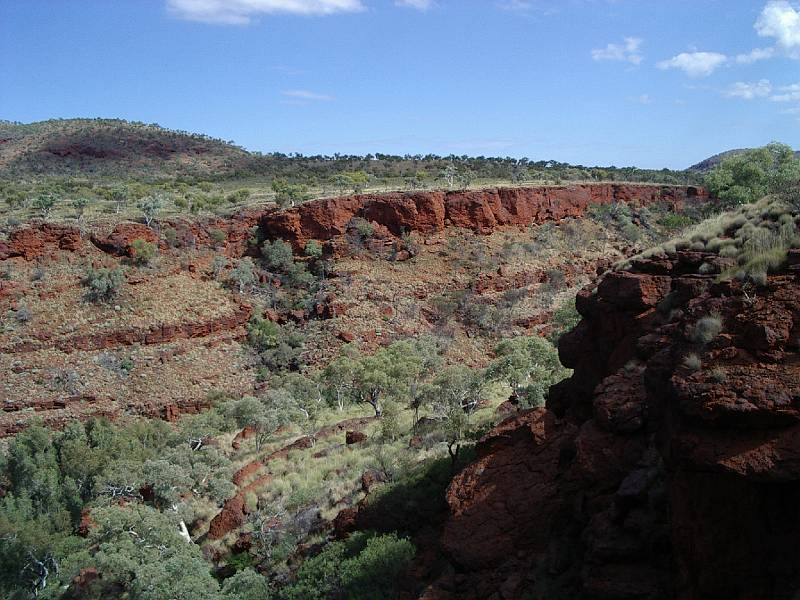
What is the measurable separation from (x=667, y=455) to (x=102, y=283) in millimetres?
29828

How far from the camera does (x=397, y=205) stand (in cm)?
3934

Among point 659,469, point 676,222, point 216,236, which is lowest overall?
point 659,469

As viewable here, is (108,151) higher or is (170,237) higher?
(108,151)

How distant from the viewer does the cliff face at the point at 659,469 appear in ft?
15.2

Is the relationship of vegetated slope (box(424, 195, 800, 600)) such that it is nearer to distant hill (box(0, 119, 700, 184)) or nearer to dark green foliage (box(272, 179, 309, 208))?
dark green foliage (box(272, 179, 309, 208))

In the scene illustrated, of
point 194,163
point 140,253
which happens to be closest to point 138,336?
point 140,253

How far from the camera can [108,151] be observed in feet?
215

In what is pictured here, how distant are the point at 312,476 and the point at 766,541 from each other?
11734 mm

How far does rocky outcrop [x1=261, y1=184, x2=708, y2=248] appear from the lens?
125 ft

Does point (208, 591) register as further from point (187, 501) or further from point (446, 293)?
point (446, 293)

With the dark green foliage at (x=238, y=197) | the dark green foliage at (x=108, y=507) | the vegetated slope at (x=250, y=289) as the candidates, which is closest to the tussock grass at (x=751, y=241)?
the dark green foliage at (x=108, y=507)

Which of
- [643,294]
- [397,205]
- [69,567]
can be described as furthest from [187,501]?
[397,205]

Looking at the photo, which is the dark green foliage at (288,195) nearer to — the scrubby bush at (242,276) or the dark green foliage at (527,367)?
the scrubby bush at (242,276)

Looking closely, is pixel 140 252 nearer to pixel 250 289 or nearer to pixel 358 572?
pixel 250 289
